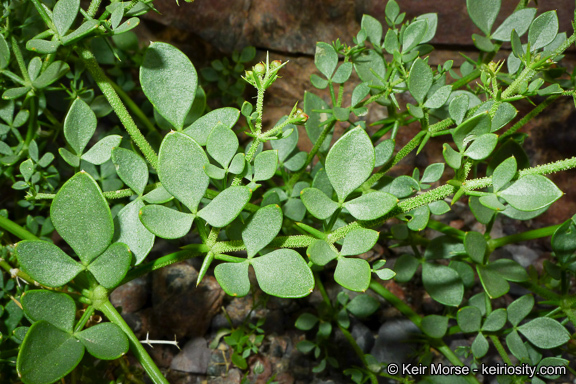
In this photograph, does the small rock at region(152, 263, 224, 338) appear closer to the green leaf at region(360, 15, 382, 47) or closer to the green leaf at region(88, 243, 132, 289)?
the green leaf at region(88, 243, 132, 289)

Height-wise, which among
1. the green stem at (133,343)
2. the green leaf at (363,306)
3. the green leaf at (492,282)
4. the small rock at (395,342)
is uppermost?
the green stem at (133,343)


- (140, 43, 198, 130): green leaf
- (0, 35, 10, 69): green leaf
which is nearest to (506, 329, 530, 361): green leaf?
(140, 43, 198, 130): green leaf

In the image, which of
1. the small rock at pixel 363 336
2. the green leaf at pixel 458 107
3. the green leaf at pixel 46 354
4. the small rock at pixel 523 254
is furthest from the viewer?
the small rock at pixel 523 254

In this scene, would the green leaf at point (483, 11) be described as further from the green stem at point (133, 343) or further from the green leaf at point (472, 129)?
the green stem at point (133, 343)

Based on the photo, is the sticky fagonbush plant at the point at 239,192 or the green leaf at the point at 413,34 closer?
the sticky fagonbush plant at the point at 239,192

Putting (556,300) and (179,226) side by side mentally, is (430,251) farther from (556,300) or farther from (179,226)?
(179,226)

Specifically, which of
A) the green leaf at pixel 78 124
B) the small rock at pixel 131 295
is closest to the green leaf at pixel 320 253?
the green leaf at pixel 78 124

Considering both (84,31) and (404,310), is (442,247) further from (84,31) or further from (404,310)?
(84,31)
